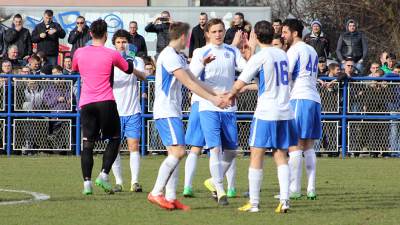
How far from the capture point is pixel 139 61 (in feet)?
53.8

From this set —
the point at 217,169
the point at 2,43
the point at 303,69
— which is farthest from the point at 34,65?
the point at 217,169

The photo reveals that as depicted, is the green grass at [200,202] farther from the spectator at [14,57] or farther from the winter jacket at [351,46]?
the winter jacket at [351,46]

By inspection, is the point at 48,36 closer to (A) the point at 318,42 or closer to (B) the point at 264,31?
(A) the point at 318,42

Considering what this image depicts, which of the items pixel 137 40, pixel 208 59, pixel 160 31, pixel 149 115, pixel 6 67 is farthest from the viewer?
pixel 160 31

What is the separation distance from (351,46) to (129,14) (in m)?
5.71

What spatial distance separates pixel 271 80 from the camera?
1268 centimetres

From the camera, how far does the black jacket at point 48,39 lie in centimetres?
2516

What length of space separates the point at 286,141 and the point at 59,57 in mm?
14563

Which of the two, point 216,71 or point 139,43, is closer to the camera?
point 216,71

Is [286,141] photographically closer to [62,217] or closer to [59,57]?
[62,217]

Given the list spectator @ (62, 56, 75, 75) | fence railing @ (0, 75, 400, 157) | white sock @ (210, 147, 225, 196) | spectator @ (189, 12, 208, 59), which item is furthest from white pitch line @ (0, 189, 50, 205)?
spectator @ (189, 12, 208, 59)

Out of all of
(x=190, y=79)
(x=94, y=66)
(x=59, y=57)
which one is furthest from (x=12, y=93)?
(x=190, y=79)

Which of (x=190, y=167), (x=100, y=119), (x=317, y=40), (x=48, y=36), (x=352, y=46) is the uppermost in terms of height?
(x=48, y=36)

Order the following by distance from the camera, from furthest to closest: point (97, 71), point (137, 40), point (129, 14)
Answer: point (129, 14)
point (137, 40)
point (97, 71)
